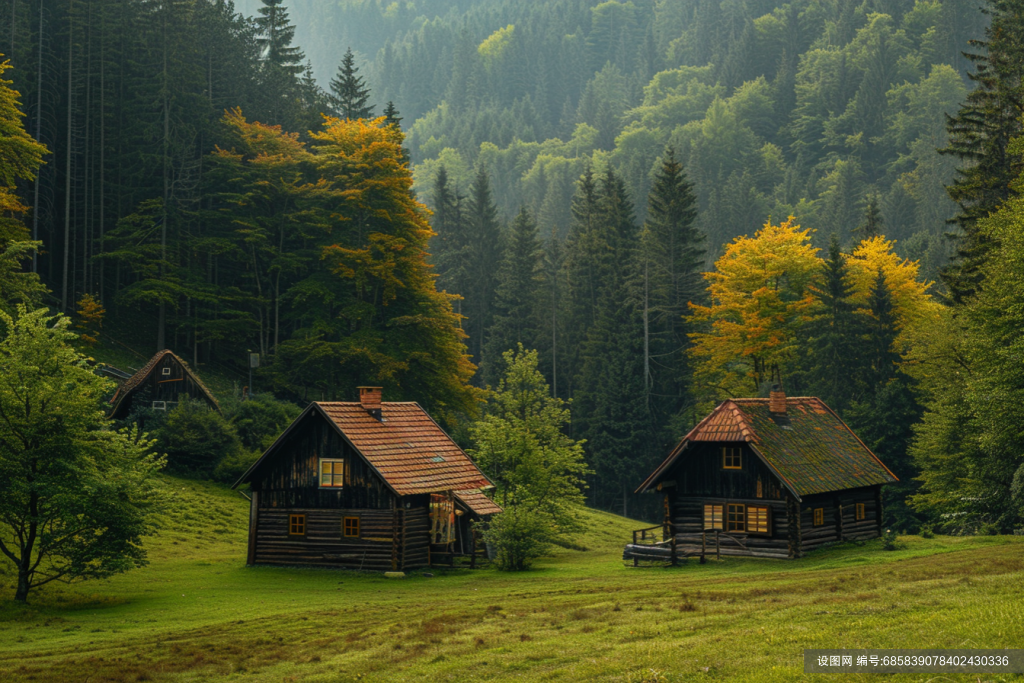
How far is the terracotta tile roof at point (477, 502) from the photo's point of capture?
4134 centimetres

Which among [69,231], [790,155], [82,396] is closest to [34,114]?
[69,231]

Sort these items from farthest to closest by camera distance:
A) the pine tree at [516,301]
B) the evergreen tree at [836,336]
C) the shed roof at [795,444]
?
the pine tree at [516,301]
the evergreen tree at [836,336]
the shed roof at [795,444]

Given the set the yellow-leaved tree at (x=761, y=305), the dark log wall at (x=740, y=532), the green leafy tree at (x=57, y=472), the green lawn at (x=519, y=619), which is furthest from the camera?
the yellow-leaved tree at (x=761, y=305)

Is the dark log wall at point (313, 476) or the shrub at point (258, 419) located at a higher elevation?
the shrub at point (258, 419)

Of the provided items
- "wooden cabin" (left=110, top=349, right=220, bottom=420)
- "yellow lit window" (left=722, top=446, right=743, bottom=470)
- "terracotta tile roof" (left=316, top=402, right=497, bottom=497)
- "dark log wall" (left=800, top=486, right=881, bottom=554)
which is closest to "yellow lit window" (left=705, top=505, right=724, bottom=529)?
"yellow lit window" (left=722, top=446, right=743, bottom=470)

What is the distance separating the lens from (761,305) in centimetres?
6894

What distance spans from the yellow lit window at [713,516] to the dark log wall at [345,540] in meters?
12.3

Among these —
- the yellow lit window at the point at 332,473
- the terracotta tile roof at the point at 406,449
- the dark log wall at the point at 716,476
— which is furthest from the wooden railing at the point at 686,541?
the yellow lit window at the point at 332,473

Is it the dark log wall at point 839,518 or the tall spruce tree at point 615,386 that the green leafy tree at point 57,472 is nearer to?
the dark log wall at point 839,518

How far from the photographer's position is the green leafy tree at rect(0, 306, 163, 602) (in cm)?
3111

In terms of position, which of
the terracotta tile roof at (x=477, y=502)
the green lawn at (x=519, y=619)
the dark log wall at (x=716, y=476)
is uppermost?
the dark log wall at (x=716, y=476)

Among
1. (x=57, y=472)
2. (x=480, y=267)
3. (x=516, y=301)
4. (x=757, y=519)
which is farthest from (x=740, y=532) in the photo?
(x=480, y=267)

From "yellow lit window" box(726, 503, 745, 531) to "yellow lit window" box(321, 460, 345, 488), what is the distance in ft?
54.4

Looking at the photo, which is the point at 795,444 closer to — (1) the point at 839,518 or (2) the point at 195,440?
(1) the point at 839,518
